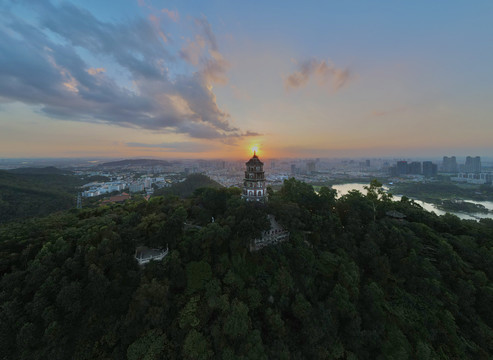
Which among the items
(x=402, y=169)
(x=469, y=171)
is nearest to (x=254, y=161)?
(x=402, y=169)

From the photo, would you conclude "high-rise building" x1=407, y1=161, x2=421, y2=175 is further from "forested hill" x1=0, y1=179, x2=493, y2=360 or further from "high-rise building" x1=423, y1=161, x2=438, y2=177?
"forested hill" x1=0, y1=179, x2=493, y2=360

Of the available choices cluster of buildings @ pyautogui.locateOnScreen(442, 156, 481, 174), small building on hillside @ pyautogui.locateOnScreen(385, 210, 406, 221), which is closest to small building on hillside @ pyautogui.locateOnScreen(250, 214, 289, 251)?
small building on hillside @ pyautogui.locateOnScreen(385, 210, 406, 221)

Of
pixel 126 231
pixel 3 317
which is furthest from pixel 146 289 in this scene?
pixel 3 317

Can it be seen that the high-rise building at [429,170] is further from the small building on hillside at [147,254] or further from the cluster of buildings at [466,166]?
the small building on hillside at [147,254]

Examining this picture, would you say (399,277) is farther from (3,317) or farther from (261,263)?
(3,317)

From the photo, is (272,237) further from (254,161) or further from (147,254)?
(147,254)

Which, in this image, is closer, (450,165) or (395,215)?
(395,215)

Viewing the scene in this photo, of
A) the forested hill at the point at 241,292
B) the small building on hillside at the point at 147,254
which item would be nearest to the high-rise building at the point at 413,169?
the forested hill at the point at 241,292
